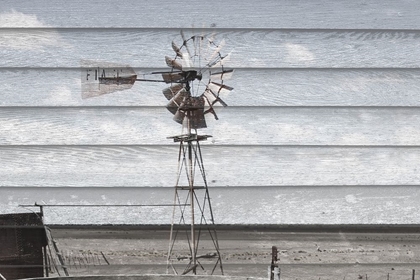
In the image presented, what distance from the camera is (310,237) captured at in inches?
183

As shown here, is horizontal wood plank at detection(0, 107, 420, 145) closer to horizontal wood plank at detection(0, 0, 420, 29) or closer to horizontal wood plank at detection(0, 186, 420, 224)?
horizontal wood plank at detection(0, 186, 420, 224)

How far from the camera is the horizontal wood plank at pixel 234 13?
4.51 meters

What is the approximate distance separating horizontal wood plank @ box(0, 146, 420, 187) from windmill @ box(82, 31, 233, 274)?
0.21 metres

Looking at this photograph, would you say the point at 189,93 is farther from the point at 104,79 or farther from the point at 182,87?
the point at 104,79

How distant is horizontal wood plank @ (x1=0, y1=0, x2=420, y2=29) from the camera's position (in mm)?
4512

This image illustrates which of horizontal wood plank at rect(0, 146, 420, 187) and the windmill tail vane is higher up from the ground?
the windmill tail vane

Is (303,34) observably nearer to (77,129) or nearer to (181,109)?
(181,109)

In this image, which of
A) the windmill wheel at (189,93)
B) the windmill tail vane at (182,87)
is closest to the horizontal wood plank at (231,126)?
the windmill tail vane at (182,87)

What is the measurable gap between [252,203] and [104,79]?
65.0 inches

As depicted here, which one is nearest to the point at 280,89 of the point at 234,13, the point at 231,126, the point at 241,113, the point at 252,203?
the point at 241,113

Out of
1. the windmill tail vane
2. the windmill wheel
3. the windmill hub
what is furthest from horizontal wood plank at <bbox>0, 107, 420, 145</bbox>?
the windmill hub

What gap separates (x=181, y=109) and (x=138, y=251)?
1452mm

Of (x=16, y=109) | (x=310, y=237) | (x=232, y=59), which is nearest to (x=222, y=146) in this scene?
(x=232, y=59)

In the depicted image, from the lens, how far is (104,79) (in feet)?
11.6
